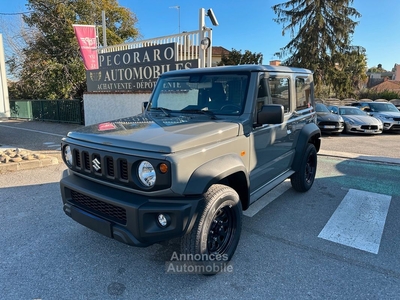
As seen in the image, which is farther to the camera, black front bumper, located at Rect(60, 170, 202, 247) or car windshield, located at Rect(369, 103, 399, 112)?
car windshield, located at Rect(369, 103, 399, 112)

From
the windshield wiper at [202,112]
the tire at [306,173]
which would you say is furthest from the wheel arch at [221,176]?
the tire at [306,173]

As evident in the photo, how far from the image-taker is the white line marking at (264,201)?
159 inches

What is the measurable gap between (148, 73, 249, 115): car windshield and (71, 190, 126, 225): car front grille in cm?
151

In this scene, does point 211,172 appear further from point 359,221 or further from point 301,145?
point 359,221

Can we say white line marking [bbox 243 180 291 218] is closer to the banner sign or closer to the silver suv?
the silver suv

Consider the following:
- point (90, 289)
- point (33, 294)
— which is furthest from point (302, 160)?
point (33, 294)

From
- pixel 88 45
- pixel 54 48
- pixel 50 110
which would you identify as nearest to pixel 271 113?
pixel 88 45

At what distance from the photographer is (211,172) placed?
239 cm

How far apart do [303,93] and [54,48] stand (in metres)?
19.9

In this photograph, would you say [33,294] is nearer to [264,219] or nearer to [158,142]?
[158,142]

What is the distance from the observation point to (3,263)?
2781 mm

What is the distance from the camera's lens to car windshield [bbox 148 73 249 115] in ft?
10.4

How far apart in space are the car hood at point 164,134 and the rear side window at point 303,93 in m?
1.84

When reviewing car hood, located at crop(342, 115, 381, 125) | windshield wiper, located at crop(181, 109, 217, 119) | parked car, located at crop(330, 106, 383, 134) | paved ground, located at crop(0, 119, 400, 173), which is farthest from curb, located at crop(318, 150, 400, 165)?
windshield wiper, located at crop(181, 109, 217, 119)
